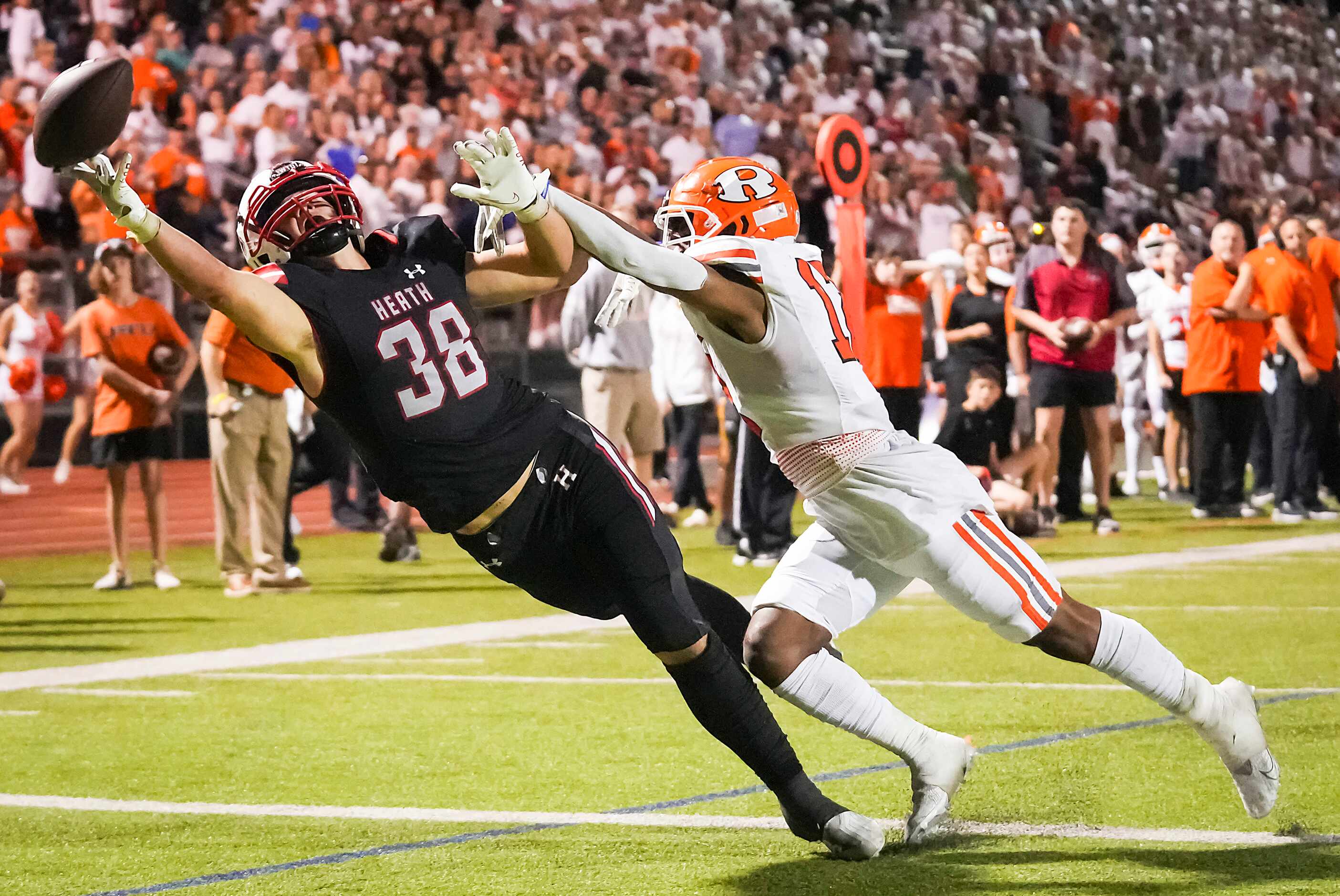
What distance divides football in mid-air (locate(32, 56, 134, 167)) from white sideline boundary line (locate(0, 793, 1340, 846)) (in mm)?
1960

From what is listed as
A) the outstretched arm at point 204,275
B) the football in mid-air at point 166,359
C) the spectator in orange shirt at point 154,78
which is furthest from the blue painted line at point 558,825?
the spectator in orange shirt at point 154,78

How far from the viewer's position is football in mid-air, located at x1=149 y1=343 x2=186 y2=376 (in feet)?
37.1

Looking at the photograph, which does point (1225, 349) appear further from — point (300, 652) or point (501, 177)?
point (501, 177)

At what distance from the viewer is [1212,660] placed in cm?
785

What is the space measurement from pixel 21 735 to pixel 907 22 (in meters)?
23.3

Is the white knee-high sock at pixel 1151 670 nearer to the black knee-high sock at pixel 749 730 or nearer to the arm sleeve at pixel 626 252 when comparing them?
the black knee-high sock at pixel 749 730

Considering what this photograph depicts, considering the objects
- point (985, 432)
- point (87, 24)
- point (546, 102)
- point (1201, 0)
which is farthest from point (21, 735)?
point (1201, 0)

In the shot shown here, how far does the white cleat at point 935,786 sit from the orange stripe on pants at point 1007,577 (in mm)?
418

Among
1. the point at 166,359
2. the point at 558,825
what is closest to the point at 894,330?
the point at 166,359

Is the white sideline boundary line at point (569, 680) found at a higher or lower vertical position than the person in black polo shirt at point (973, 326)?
lower

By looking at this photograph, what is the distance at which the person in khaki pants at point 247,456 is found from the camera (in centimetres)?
1072

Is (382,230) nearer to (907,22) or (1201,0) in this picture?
(907,22)

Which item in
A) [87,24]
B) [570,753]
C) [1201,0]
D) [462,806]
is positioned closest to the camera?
[462,806]

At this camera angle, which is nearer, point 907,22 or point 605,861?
point 605,861
